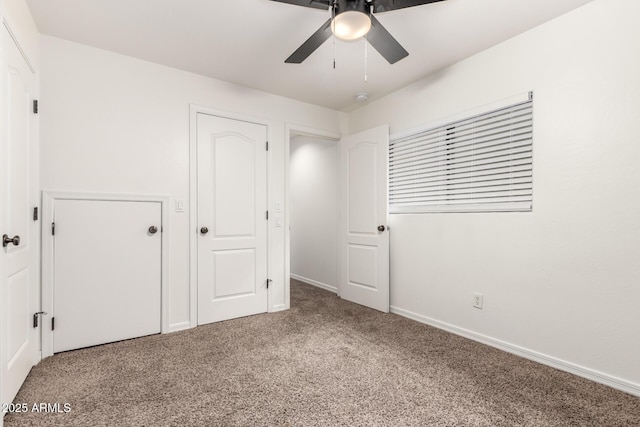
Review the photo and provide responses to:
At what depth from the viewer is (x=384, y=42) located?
1954 millimetres

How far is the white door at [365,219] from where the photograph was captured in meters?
3.49

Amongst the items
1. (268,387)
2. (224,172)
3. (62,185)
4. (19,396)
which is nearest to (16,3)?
(62,185)

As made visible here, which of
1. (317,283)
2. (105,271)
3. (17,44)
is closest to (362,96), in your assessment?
(317,283)

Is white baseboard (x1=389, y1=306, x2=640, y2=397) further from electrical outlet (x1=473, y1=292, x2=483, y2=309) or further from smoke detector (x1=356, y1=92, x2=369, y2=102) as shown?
smoke detector (x1=356, y1=92, x2=369, y2=102)

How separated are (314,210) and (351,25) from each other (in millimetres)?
3325

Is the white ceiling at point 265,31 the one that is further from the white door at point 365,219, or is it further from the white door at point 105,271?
the white door at point 105,271

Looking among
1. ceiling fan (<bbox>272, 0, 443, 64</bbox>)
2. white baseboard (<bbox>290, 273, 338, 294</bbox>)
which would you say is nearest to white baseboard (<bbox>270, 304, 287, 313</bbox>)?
white baseboard (<bbox>290, 273, 338, 294</bbox>)

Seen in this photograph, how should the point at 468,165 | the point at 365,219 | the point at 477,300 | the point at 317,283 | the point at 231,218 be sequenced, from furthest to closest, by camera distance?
the point at 317,283 < the point at 365,219 < the point at 231,218 < the point at 468,165 < the point at 477,300

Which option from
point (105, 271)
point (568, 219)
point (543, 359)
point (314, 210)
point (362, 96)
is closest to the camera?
point (568, 219)

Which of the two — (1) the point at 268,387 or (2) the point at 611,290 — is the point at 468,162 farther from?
(1) the point at 268,387

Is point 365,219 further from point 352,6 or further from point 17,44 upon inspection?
point 17,44

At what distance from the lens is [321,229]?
472cm

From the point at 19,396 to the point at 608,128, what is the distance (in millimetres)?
3837

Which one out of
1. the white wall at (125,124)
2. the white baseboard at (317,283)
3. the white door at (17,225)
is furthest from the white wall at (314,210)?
the white door at (17,225)
